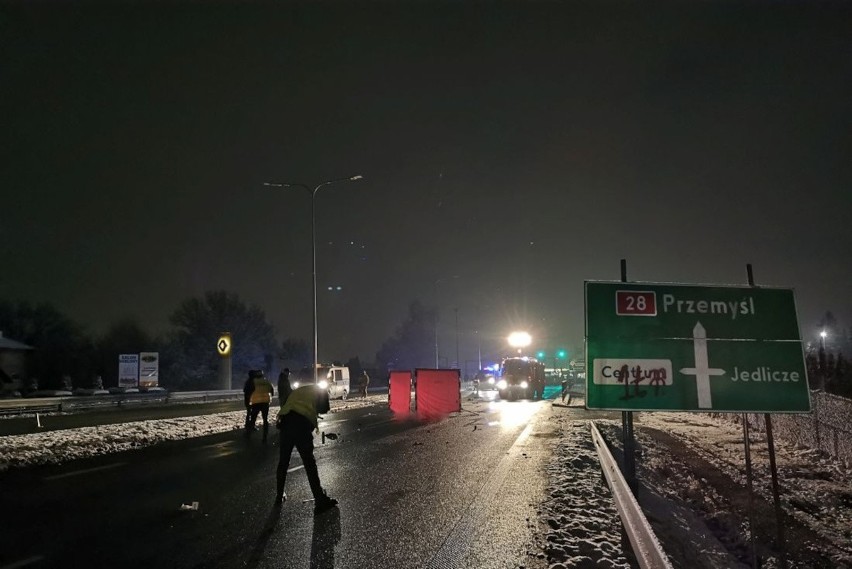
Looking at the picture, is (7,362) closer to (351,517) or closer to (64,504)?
(64,504)

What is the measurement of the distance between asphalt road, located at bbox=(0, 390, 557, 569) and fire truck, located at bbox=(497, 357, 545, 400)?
98.2ft

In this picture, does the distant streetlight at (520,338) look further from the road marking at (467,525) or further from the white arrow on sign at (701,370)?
the white arrow on sign at (701,370)

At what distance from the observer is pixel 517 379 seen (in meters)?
44.7

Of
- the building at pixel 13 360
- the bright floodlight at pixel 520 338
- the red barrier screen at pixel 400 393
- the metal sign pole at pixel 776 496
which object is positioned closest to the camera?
the metal sign pole at pixel 776 496

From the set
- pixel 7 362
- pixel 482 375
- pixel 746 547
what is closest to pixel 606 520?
pixel 746 547

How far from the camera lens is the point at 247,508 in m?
8.32

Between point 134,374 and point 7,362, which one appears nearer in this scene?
point 134,374

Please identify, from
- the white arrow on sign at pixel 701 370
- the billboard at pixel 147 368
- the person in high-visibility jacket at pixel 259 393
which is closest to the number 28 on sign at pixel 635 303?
the white arrow on sign at pixel 701 370

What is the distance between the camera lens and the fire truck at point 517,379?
4469 cm

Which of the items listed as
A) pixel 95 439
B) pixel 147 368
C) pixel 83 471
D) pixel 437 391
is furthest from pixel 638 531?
pixel 147 368

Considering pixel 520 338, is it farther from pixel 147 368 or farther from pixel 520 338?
pixel 147 368

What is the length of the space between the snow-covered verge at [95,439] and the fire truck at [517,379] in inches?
955

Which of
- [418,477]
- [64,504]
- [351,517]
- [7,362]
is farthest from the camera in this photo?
[7,362]

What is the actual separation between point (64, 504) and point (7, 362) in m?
57.3
